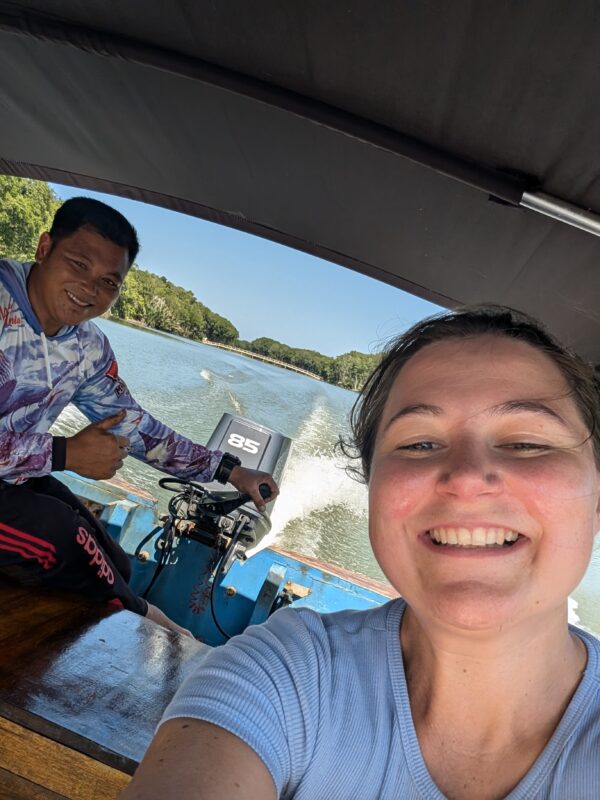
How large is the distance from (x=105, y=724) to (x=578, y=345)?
6.64 feet

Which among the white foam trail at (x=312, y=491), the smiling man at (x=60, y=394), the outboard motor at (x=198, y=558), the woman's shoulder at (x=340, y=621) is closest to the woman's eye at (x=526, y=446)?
the woman's shoulder at (x=340, y=621)

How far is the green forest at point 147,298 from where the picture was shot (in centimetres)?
2717

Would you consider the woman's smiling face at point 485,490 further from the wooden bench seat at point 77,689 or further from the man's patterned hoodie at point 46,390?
the man's patterned hoodie at point 46,390

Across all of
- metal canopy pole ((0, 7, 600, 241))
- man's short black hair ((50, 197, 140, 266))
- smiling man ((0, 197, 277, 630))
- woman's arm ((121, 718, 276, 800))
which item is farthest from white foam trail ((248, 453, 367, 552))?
woman's arm ((121, 718, 276, 800))

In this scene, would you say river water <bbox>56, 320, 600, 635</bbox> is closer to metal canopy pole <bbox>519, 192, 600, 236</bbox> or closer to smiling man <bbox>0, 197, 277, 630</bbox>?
metal canopy pole <bbox>519, 192, 600, 236</bbox>

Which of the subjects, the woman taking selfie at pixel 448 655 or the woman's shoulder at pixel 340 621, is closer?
the woman taking selfie at pixel 448 655

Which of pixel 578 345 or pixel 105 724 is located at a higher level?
pixel 578 345

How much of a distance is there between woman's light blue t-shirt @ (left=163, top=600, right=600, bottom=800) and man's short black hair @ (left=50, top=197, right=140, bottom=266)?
61.8 inches

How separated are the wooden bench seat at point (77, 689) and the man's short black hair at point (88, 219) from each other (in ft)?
3.97

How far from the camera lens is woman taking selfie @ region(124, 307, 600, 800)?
→ 64 cm

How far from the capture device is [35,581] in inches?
61.7

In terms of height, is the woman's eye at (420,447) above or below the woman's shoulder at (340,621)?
above

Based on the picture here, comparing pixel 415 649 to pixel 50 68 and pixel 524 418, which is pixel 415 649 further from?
pixel 50 68

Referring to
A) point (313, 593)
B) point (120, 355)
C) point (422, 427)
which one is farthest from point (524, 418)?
point (120, 355)
